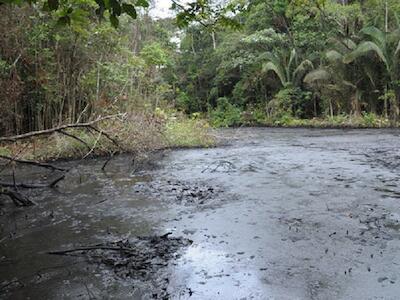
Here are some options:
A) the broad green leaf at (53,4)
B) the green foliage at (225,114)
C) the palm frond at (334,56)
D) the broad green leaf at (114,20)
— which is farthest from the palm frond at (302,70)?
the broad green leaf at (53,4)

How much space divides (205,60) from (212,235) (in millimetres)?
24193

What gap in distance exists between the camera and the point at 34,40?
10.8 m

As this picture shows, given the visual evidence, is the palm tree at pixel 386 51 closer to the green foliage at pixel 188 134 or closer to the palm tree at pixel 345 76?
the palm tree at pixel 345 76

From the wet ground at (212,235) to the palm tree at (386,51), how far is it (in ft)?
30.8

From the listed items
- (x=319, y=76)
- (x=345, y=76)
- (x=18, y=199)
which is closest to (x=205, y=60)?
(x=319, y=76)

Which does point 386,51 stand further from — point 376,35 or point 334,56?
point 334,56

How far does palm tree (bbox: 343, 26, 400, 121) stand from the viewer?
654 inches

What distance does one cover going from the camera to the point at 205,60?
27.9 m

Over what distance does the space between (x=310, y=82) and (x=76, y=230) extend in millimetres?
16539

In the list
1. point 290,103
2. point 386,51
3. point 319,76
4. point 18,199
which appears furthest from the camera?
point 290,103

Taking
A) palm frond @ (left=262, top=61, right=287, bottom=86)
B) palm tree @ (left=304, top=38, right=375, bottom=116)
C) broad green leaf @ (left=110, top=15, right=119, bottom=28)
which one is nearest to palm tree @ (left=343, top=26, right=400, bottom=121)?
palm tree @ (left=304, top=38, right=375, bottom=116)

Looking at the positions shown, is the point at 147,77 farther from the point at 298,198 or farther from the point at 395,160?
the point at 298,198

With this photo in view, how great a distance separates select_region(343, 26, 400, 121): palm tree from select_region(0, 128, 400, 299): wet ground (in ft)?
30.8

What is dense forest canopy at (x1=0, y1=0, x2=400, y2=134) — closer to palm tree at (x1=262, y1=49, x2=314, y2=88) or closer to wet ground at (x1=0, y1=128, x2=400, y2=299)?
palm tree at (x1=262, y1=49, x2=314, y2=88)
